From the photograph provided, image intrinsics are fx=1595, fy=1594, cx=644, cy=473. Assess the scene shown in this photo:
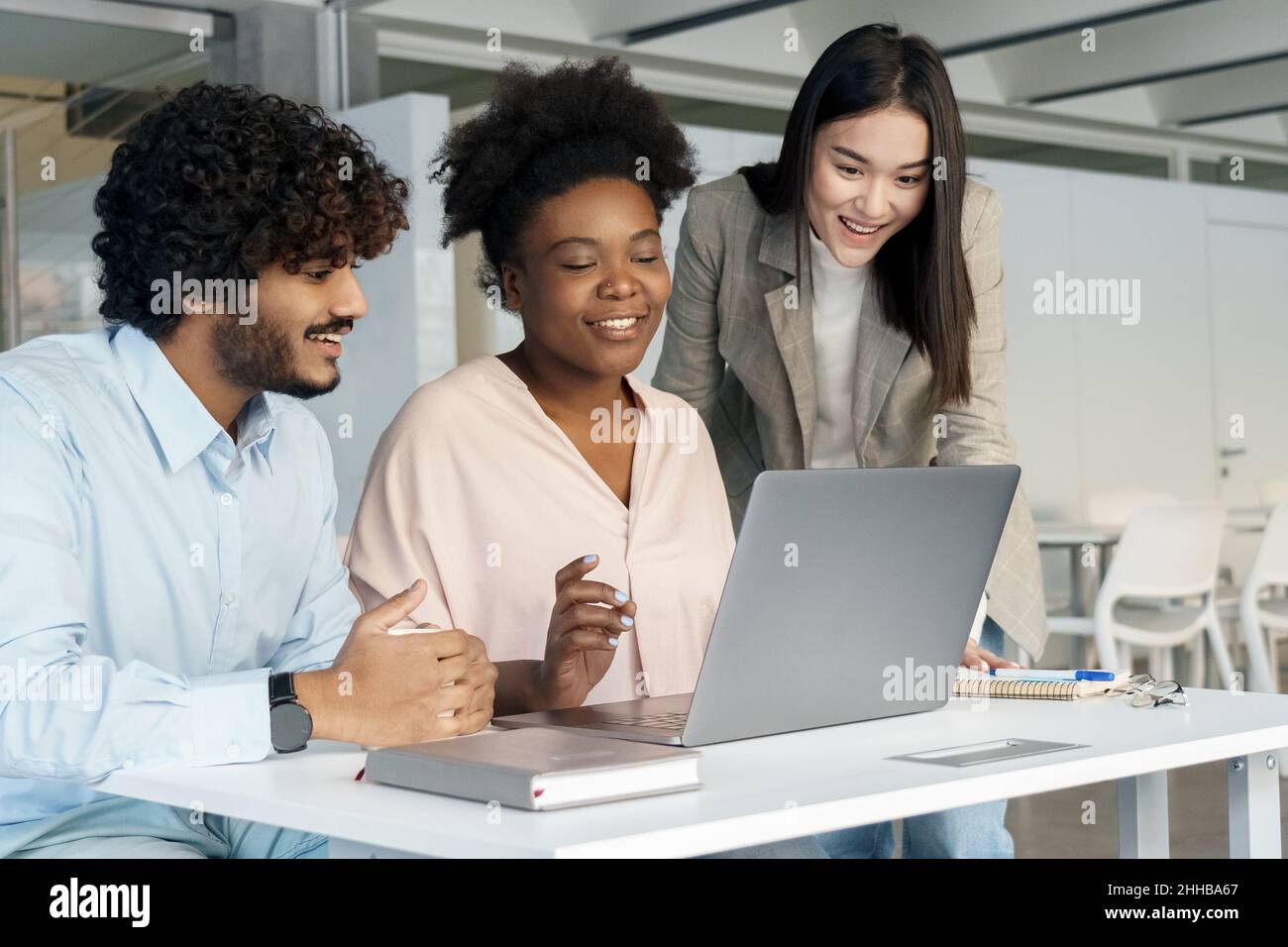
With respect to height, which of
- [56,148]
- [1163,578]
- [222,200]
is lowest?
[1163,578]

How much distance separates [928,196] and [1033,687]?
77cm

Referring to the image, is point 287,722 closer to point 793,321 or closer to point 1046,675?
point 1046,675

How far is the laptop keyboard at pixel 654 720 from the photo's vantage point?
154 cm

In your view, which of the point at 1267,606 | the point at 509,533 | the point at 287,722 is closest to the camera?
the point at 287,722

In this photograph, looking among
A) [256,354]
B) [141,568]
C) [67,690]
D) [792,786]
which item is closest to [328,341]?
[256,354]

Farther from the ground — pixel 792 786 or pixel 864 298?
pixel 864 298

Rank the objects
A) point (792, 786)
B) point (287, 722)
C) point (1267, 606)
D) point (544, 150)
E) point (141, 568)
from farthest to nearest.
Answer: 1. point (1267, 606)
2. point (544, 150)
3. point (141, 568)
4. point (287, 722)
5. point (792, 786)

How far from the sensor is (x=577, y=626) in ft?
5.54

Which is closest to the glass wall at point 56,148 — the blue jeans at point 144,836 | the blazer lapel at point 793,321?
the blazer lapel at point 793,321

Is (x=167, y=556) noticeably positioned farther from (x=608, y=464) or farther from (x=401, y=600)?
(x=608, y=464)

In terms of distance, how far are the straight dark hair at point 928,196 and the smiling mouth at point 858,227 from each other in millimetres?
80

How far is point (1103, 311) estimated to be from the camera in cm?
711

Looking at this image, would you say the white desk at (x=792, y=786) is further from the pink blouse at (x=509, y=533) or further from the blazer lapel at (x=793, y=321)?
the blazer lapel at (x=793, y=321)

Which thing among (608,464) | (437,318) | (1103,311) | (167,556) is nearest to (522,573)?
(608,464)
